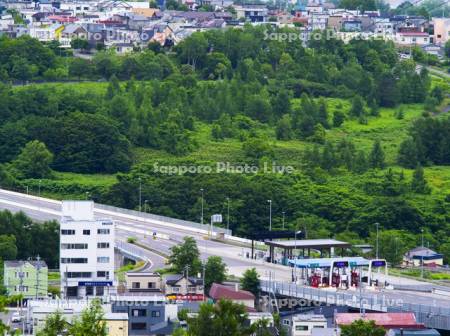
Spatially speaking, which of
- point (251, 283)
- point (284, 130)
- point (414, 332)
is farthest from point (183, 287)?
point (284, 130)

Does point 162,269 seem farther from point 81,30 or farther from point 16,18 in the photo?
point 16,18

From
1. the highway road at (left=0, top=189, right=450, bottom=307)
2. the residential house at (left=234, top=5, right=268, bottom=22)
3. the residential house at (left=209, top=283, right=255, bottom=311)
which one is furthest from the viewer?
the residential house at (left=234, top=5, right=268, bottom=22)

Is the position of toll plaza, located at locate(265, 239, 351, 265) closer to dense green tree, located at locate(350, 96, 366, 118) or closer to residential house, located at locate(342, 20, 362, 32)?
dense green tree, located at locate(350, 96, 366, 118)

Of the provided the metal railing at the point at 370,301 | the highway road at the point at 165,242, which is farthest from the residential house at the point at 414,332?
the highway road at the point at 165,242

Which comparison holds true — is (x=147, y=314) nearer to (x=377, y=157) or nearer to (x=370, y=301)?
(x=370, y=301)

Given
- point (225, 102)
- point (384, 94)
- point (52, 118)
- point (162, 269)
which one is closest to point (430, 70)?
point (384, 94)

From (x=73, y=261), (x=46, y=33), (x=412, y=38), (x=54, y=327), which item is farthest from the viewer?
(x=412, y=38)

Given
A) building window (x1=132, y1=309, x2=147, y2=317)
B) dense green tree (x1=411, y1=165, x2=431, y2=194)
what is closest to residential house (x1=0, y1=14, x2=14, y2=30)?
dense green tree (x1=411, y1=165, x2=431, y2=194)
